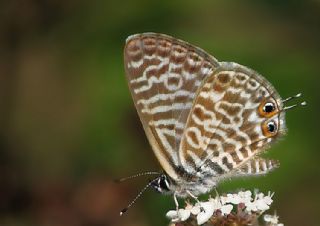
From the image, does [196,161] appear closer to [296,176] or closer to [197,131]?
[197,131]

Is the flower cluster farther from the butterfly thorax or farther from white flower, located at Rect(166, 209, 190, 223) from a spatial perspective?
the butterfly thorax

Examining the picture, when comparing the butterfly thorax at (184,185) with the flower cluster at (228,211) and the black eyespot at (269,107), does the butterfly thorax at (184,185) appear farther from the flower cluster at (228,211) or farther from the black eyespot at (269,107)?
the black eyespot at (269,107)

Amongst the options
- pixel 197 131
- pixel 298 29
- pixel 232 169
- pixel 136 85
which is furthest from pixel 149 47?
pixel 298 29

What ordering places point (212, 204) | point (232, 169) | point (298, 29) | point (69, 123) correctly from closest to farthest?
point (212, 204) → point (232, 169) → point (298, 29) → point (69, 123)

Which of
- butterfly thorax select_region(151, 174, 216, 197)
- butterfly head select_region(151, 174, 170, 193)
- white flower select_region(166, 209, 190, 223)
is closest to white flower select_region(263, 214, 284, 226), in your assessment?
white flower select_region(166, 209, 190, 223)

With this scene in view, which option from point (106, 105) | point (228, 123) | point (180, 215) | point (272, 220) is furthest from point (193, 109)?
point (106, 105)
